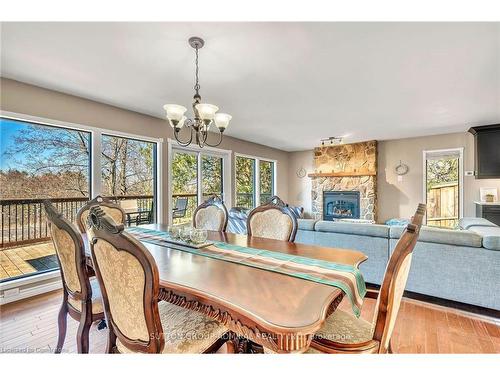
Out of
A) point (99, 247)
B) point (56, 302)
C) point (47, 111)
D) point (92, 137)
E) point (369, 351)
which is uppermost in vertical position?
point (47, 111)

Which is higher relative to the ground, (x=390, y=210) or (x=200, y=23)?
(x=200, y=23)

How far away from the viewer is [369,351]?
1100mm

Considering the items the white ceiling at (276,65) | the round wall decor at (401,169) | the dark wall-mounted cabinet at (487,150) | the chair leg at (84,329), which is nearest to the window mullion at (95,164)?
the white ceiling at (276,65)

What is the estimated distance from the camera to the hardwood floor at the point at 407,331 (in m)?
1.90

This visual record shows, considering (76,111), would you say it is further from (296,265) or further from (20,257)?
(296,265)

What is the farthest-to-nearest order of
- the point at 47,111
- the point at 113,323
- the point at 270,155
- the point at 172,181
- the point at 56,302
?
the point at 270,155 → the point at 172,181 → the point at 47,111 → the point at 56,302 → the point at 113,323

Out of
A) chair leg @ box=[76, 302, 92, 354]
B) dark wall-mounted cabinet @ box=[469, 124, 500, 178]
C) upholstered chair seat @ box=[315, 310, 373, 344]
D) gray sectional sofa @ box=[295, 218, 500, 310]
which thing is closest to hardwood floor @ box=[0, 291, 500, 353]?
gray sectional sofa @ box=[295, 218, 500, 310]

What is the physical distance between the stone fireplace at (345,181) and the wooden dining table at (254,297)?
5.14 m

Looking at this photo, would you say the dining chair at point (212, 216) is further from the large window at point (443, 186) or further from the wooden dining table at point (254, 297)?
the large window at point (443, 186)

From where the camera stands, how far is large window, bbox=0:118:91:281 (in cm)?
285

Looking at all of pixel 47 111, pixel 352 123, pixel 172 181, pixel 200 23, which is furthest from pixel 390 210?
pixel 47 111

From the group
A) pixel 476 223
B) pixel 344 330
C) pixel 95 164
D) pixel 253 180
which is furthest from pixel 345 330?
pixel 253 180

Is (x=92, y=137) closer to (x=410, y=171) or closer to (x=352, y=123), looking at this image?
(x=352, y=123)

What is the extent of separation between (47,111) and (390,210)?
6.83 meters
